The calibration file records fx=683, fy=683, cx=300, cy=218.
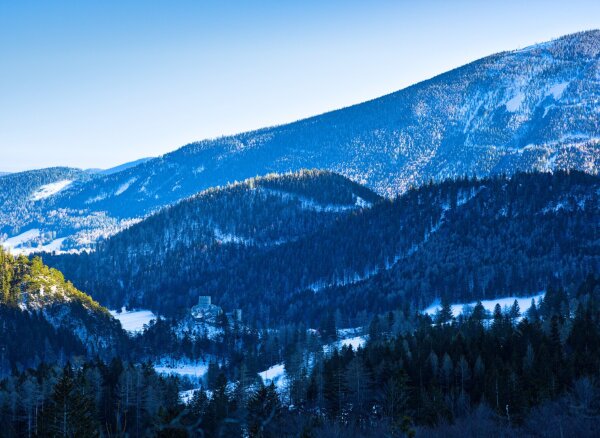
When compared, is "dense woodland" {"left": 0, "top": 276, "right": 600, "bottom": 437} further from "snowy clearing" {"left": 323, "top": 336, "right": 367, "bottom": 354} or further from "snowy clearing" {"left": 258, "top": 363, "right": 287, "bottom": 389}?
"snowy clearing" {"left": 323, "top": 336, "right": 367, "bottom": 354}

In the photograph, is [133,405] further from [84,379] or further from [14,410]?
[14,410]

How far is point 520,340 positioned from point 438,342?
14245 millimetres

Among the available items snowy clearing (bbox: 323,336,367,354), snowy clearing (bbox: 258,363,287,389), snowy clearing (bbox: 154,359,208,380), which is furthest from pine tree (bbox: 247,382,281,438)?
snowy clearing (bbox: 154,359,208,380)

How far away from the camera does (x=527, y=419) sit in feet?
274

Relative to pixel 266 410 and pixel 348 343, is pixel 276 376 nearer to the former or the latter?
pixel 348 343

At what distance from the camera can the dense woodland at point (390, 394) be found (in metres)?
80.8

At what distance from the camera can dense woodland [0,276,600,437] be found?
80812mm

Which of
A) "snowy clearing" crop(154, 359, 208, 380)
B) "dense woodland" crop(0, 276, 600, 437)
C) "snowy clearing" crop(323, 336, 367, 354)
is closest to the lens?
"dense woodland" crop(0, 276, 600, 437)

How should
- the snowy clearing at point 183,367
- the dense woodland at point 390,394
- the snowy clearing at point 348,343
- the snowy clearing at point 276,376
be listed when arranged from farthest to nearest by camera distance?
the snowy clearing at point 183,367
the snowy clearing at point 348,343
the snowy clearing at point 276,376
the dense woodland at point 390,394

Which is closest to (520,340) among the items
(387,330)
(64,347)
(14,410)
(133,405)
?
(387,330)

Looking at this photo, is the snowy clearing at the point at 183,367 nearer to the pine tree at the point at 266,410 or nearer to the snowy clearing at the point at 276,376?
the snowy clearing at the point at 276,376

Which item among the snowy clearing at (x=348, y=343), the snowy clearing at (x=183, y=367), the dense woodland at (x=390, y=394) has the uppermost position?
the dense woodland at (x=390, y=394)

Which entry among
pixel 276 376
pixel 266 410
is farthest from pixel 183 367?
pixel 266 410

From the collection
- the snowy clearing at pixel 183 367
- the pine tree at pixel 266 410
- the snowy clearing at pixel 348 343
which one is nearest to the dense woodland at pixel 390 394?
the pine tree at pixel 266 410
